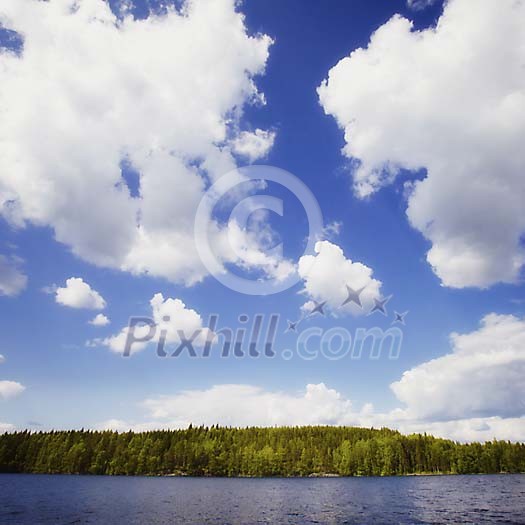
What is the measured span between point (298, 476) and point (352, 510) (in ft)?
500

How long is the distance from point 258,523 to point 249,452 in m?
158

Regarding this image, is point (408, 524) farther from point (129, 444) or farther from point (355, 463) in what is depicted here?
point (129, 444)

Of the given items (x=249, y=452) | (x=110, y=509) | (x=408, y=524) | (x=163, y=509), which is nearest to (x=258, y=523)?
(x=408, y=524)

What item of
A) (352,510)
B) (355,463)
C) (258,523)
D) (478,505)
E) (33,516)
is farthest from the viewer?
(355,463)

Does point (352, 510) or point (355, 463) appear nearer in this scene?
point (352, 510)

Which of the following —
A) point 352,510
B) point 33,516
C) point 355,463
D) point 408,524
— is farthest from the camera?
point 355,463

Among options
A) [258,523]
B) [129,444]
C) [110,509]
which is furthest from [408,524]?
[129,444]

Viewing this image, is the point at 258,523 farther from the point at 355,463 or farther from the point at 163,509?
the point at 355,463

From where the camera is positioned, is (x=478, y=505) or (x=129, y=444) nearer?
(x=478, y=505)

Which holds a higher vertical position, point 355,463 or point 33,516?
point 355,463

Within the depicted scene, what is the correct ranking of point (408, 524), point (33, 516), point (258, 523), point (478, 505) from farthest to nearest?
point (478, 505) → point (33, 516) → point (258, 523) → point (408, 524)

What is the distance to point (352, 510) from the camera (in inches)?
2335

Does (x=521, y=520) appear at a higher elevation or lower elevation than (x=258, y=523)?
higher

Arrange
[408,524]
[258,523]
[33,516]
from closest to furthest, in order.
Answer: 1. [408,524]
2. [258,523]
3. [33,516]
